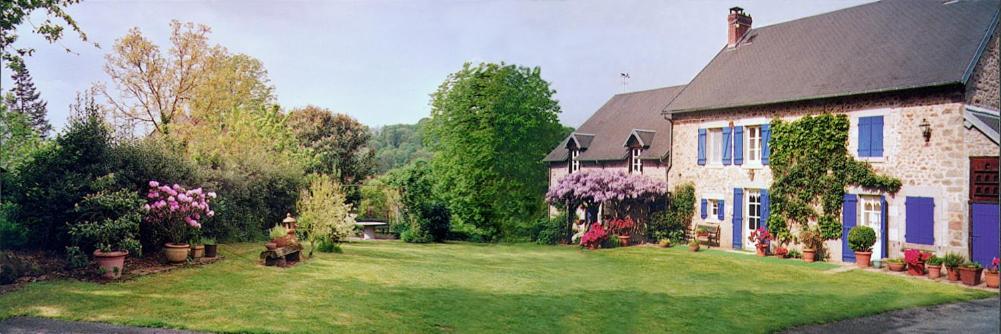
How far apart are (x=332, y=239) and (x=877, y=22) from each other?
46.4ft

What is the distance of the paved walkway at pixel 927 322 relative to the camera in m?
7.45

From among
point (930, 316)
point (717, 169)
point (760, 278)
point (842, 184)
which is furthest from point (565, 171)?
point (930, 316)

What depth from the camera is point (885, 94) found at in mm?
13383

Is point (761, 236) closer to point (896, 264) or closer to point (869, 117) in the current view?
point (896, 264)

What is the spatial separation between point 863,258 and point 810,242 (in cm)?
163

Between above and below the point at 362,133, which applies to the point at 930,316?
below

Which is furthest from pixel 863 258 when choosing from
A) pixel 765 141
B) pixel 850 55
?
pixel 850 55

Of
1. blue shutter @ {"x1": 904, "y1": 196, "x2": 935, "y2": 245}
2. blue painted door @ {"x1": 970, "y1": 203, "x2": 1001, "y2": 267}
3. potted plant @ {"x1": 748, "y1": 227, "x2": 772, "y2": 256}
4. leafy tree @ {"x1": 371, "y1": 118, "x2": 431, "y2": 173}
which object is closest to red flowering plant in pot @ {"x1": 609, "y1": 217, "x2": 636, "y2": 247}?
potted plant @ {"x1": 748, "y1": 227, "x2": 772, "y2": 256}

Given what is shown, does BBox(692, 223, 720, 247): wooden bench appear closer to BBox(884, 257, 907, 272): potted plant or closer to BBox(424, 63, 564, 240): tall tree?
BBox(884, 257, 907, 272): potted plant

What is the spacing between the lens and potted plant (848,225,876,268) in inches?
515

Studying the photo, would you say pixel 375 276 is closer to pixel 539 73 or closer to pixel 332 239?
pixel 332 239

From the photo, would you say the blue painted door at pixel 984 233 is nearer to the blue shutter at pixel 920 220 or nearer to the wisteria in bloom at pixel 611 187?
the blue shutter at pixel 920 220

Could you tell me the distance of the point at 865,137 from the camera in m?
13.7

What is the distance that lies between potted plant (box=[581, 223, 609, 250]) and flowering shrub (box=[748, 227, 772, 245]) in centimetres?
395
